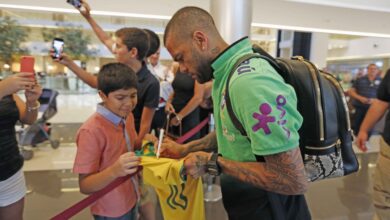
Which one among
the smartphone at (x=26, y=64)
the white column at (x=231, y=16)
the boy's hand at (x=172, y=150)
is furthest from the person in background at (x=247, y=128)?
the white column at (x=231, y=16)

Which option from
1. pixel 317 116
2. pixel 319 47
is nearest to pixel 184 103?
pixel 317 116

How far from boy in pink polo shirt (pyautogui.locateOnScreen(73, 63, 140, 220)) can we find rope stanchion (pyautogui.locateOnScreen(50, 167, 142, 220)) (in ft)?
0.09

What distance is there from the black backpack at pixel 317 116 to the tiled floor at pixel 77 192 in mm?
1896

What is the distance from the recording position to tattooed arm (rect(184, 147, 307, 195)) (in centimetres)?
91

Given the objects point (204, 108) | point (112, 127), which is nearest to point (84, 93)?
point (204, 108)

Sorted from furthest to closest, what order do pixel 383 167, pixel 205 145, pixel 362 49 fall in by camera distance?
pixel 362 49, pixel 383 167, pixel 205 145

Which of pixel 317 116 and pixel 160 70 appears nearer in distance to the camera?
pixel 317 116

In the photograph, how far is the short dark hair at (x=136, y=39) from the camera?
6.66ft

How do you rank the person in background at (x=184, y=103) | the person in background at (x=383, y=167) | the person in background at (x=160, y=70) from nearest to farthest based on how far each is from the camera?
the person in background at (x=383, y=167)
the person in background at (x=184, y=103)
the person in background at (x=160, y=70)

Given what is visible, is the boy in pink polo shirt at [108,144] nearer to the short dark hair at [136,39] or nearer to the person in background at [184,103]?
the short dark hair at [136,39]

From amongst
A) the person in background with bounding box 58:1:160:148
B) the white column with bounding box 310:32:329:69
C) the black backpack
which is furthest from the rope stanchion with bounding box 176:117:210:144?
the white column with bounding box 310:32:329:69

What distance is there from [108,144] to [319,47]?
7.24 metres

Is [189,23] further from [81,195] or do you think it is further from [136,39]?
[81,195]

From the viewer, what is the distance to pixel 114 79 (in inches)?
60.6
